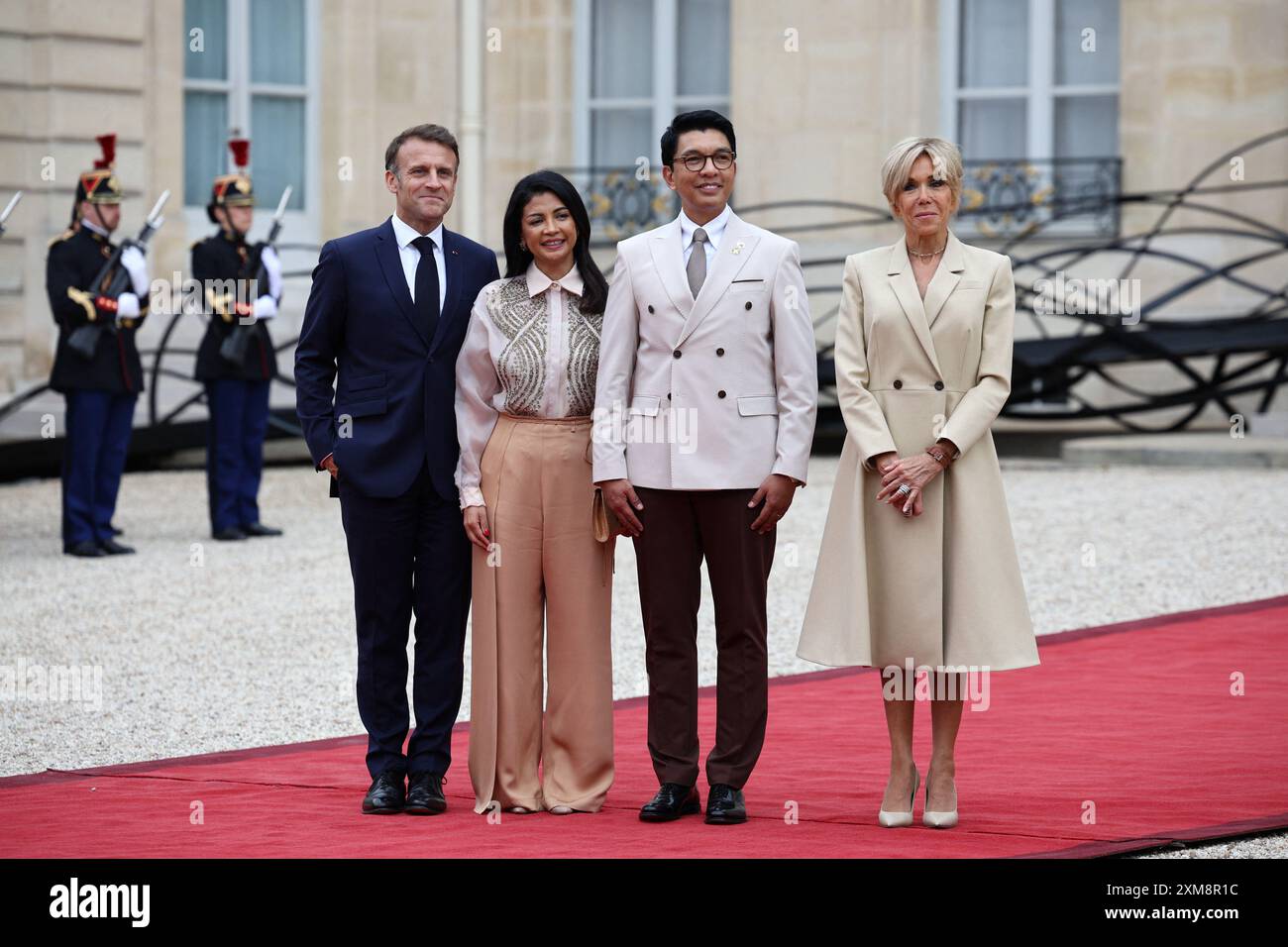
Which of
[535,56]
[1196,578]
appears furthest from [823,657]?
[535,56]

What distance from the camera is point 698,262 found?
5074 mm

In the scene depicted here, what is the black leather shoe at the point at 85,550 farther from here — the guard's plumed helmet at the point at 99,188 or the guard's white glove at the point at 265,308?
the guard's plumed helmet at the point at 99,188

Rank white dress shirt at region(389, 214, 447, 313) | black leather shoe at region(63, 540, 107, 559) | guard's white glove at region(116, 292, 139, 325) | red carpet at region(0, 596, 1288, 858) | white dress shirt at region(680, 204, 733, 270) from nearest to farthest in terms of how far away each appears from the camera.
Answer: red carpet at region(0, 596, 1288, 858) < white dress shirt at region(680, 204, 733, 270) < white dress shirt at region(389, 214, 447, 313) < black leather shoe at region(63, 540, 107, 559) < guard's white glove at region(116, 292, 139, 325)

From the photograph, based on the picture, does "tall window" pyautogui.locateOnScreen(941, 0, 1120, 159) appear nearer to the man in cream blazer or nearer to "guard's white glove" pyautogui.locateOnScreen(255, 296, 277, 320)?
"guard's white glove" pyautogui.locateOnScreen(255, 296, 277, 320)

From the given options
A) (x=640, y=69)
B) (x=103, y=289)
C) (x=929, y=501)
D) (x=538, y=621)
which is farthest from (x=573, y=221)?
(x=640, y=69)

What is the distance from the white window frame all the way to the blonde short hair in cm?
1182

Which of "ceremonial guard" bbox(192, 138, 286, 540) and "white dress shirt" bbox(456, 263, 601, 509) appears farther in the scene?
"ceremonial guard" bbox(192, 138, 286, 540)

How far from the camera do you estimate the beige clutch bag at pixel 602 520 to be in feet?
16.8

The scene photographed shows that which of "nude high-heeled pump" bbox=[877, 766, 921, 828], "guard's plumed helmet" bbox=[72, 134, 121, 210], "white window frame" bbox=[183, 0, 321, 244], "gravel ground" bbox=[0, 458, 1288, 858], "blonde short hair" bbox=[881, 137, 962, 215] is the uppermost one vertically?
"white window frame" bbox=[183, 0, 321, 244]

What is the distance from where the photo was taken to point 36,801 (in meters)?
5.27

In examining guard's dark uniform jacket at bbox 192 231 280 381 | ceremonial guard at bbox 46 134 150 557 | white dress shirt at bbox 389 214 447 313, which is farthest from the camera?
guard's dark uniform jacket at bbox 192 231 280 381

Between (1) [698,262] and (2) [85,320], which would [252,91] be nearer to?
Answer: (2) [85,320]

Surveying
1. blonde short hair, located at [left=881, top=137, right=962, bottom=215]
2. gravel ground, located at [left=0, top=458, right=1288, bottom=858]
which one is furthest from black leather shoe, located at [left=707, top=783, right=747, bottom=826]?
blonde short hair, located at [left=881, top=137, right=962, bottom=215]

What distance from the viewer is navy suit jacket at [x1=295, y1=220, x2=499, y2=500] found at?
510cm
